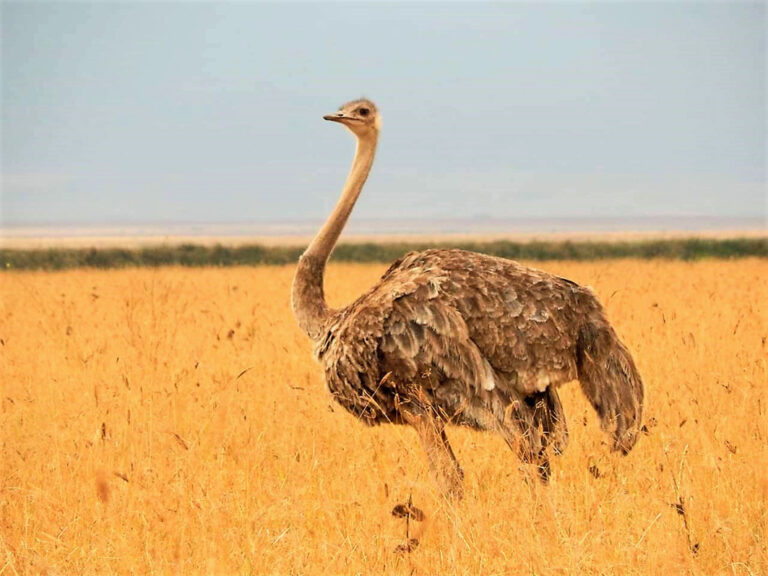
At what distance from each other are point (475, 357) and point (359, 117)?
A: 1984 mm

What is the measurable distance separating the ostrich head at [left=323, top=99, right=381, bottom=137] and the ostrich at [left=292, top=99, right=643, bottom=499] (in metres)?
1.14

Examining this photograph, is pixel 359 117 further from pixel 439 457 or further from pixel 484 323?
pixel 439 457

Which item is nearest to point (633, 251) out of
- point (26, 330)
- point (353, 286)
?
point (353, 286)

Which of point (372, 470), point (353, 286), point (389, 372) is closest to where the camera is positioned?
point (389, 372)

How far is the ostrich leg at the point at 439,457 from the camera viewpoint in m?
4.80

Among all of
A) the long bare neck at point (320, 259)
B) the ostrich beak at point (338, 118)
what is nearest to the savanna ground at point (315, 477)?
the long bare neck at point (320, 259)

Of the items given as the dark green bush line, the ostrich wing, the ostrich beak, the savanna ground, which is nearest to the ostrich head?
the ostrich beak

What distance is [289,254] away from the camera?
3297cm

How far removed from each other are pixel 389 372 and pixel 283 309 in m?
9.02

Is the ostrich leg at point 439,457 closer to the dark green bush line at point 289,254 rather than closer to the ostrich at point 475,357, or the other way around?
the ostrich at point 475,357

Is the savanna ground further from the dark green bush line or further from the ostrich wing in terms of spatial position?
the dark green bush line

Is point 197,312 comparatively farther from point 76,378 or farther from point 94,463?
point 94,463

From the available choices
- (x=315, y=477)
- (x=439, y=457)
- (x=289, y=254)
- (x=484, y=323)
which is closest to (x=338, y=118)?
(x=484, y=323)

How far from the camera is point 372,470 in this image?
5281 millimetres
